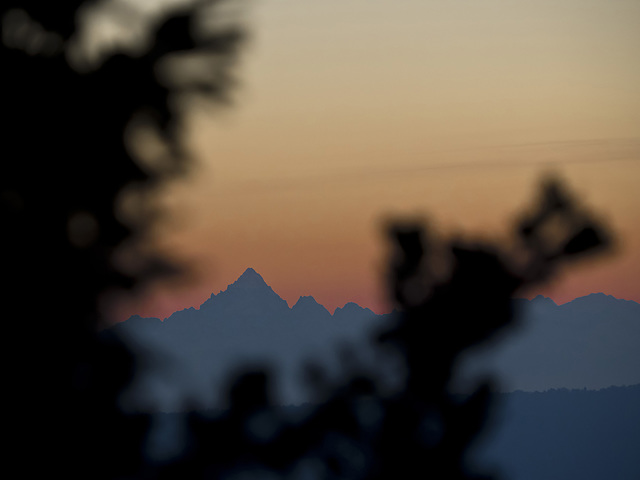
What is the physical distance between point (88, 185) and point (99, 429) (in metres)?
0.89

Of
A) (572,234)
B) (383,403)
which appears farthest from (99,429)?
A: (572,234)

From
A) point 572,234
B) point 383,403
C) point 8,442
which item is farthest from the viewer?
point 383,403

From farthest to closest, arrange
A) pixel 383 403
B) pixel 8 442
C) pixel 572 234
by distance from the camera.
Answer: pixel 383 403
pixel 572 234
pixel 8 442

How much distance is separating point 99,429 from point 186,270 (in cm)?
66

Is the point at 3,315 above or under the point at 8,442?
above

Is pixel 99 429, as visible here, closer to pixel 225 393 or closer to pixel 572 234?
pixel 225 393

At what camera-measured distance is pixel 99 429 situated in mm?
3121

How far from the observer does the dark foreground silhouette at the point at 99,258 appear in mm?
3070

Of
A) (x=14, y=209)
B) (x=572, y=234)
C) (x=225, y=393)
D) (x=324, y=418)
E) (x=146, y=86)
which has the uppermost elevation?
(x=146, y=86)

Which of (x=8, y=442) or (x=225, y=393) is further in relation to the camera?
(x=225, y=393)

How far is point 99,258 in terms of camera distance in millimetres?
3141

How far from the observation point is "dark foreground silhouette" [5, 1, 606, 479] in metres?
3.07

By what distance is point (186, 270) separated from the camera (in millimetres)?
3127

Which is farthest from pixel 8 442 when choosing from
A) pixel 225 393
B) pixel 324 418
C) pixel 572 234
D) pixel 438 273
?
pixel 572 234
